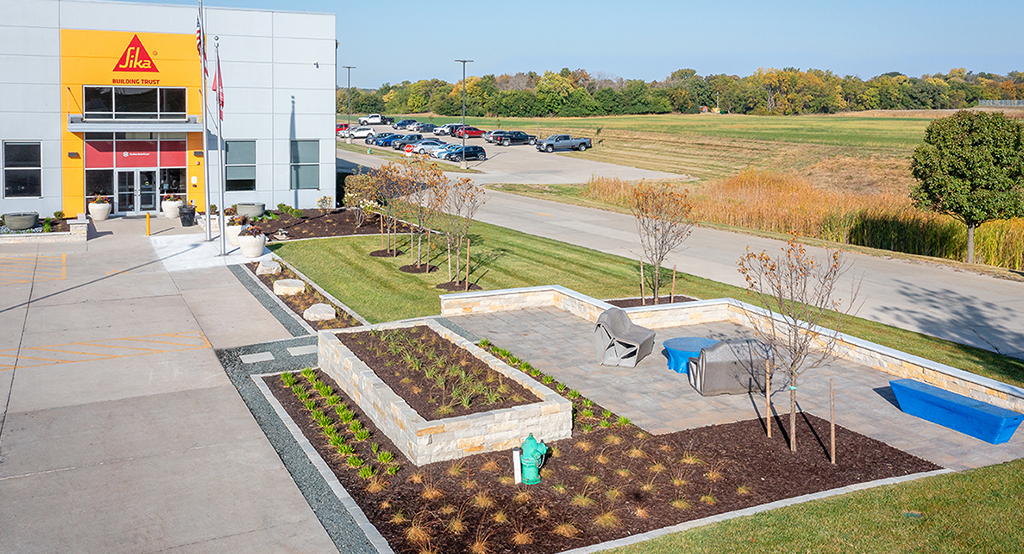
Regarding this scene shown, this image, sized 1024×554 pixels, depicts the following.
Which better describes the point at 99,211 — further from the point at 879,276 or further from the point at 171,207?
the point at 879,276

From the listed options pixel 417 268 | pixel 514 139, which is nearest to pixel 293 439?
pixel 417 268

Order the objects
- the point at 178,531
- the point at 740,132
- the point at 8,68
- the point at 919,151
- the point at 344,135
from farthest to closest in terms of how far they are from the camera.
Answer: the point at 344,135
the point at 740,132
the point at 8,68
the point at 919,151
the point at 178,531

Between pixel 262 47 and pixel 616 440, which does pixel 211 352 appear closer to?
pixel 616 440

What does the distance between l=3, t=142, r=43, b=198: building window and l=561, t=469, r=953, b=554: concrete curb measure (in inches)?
1165

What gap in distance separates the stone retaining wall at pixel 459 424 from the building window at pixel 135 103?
24370 mm

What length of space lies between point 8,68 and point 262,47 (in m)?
8.90

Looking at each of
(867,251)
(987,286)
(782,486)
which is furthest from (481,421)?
(867,251)

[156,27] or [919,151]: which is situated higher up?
[156,27]

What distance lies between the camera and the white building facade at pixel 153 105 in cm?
2978

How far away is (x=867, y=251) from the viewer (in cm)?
2661

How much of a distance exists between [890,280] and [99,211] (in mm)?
27448

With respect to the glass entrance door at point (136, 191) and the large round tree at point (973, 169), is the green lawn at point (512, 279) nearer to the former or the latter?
the large round tree at point (973, 169)

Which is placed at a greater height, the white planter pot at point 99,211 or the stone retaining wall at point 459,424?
the white planter pot at point 99,211

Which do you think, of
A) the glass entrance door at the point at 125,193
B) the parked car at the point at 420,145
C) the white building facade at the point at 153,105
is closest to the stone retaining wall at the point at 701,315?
the white building facade at the point at 153,105
